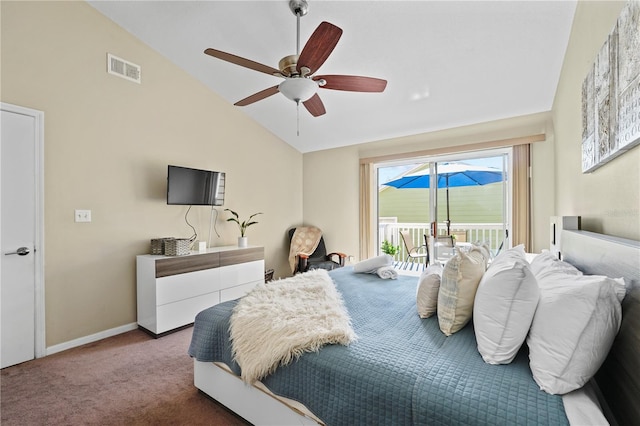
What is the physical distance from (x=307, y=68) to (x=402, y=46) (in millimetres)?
1144

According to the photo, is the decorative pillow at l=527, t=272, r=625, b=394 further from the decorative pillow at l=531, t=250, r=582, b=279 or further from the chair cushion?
the chair cushion

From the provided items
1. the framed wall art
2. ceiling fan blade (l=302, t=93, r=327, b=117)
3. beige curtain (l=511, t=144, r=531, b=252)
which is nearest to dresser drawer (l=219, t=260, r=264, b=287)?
ceiling fan blade (l=302, t=93, r=327, b=117)

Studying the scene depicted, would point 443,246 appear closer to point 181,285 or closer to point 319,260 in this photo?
point 319,260

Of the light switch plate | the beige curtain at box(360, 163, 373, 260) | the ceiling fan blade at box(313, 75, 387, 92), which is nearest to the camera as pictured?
the ceiling fan blade at box(313, 75, 387, 92)

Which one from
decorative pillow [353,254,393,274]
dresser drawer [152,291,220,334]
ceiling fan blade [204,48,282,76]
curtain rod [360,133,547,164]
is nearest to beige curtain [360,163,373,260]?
curtain rod [360,133,547,164]

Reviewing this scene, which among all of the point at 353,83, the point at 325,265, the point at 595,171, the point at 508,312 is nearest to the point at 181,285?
the point at 325,265

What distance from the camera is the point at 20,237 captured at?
7.71ft

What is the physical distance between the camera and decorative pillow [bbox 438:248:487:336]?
1389mm

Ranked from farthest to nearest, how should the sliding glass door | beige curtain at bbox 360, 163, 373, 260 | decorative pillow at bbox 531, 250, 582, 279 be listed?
beige curtain at bbox 360, 163, 373, 260, the sliding glass door, decorative pillow at bbox 531, 250, 582, 279

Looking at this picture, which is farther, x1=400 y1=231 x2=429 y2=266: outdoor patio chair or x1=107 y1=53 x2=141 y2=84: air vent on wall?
x1=400 y1=231 x2=429 y2=266: outdoor patio chair

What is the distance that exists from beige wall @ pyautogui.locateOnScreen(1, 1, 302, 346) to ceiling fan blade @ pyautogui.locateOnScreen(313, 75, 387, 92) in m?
2.16

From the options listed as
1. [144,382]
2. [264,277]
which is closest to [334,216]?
[264,277]

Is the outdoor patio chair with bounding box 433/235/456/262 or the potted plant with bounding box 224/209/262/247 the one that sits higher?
the potted plant with bounding box 224/209/262/247

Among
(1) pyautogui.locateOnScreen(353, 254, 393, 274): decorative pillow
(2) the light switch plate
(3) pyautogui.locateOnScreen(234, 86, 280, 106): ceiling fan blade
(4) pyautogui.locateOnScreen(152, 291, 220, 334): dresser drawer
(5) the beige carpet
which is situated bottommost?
(5) the beige carpet
